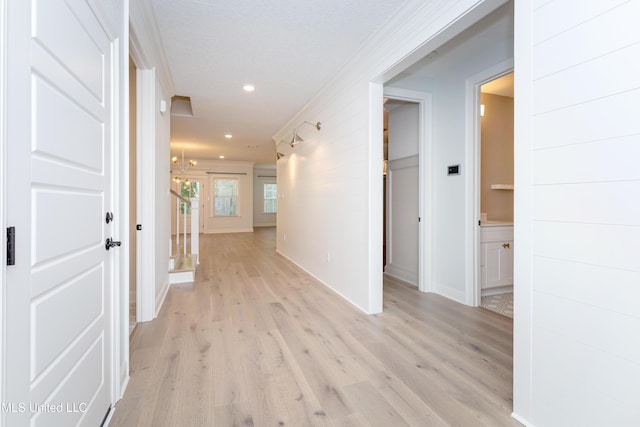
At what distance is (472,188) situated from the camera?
318 centimetres

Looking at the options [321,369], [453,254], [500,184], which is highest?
[500,184]

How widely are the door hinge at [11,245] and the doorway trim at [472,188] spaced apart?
339 cm

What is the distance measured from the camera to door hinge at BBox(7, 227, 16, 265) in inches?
31.0

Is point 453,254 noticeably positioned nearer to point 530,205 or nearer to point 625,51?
point 530,205

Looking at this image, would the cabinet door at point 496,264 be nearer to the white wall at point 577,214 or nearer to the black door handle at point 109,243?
the white wall at point 577,214

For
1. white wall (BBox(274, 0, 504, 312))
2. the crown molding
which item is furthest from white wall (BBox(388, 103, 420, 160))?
the crown molding

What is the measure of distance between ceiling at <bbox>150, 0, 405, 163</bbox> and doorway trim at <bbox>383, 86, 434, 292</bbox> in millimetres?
1177

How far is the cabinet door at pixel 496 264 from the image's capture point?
11.1 ft

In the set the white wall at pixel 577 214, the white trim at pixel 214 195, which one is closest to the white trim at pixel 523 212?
the white wall at pixel 577 214

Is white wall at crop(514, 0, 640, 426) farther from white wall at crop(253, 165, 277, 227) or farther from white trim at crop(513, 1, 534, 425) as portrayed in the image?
white wall at crop(253, 165, 277, 227)

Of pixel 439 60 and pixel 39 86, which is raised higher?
pixel 439 60

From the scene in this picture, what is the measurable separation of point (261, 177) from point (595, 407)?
12357 mm

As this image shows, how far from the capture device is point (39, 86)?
2.99 ft

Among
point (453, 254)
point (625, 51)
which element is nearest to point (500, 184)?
point (453, 254)
